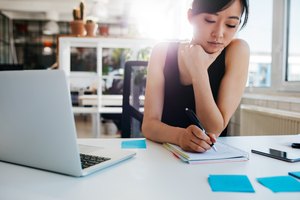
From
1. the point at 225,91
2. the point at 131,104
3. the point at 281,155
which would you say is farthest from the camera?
the point at 131,104

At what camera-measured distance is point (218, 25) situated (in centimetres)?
113

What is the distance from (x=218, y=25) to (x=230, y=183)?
687mm

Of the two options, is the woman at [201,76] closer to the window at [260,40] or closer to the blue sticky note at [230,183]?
the blue sticky note at [230,183]

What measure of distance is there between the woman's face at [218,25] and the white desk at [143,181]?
1.67 feet

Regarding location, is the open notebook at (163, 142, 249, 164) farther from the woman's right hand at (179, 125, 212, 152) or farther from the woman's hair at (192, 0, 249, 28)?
the woman's hair at (192, 0, 249, 28)

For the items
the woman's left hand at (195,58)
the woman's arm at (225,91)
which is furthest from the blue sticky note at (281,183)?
the woman's left hand at (195,58)

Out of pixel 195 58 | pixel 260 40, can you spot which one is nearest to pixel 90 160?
pixel 195 58

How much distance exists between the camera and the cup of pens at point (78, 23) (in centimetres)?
307

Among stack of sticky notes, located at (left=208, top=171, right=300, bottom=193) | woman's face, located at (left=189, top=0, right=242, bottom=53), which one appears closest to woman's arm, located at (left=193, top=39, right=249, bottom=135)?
woman's face, located at (left=189, top=0, right=242, bottom=53)

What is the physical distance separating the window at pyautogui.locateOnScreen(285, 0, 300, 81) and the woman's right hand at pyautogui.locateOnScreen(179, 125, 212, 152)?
1434 millimetres

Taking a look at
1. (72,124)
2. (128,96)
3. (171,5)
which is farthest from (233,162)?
(171,5)

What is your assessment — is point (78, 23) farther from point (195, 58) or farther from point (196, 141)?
point (196, 141)

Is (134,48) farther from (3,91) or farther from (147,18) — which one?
(147,18)

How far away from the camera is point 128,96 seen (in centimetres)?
164
